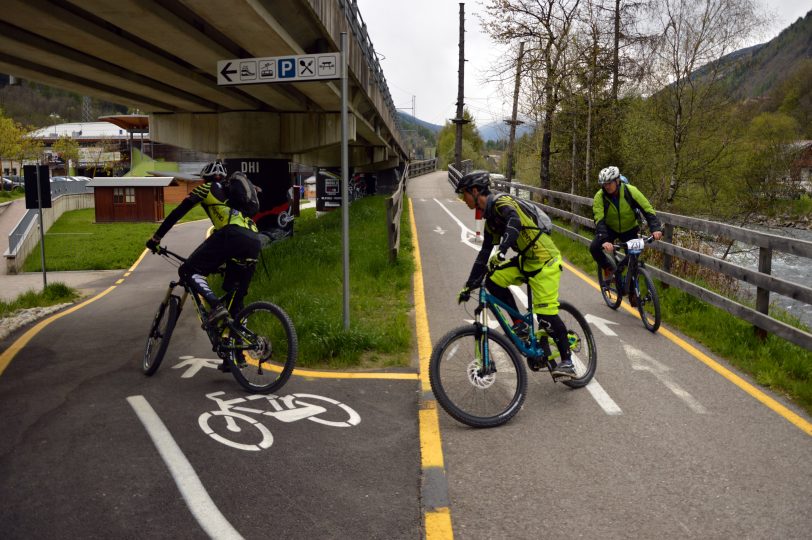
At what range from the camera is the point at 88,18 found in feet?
29.9

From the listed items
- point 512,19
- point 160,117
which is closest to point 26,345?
point 160,117

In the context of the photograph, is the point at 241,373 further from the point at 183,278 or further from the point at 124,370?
the point at 124,370

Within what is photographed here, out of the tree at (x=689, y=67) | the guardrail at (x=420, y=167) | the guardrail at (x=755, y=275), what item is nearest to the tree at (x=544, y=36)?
the tree at (x=689, y=67)

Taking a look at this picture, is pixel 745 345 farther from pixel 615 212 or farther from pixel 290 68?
pixel 290 68

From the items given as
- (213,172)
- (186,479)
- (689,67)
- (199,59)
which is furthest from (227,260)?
(689,67)

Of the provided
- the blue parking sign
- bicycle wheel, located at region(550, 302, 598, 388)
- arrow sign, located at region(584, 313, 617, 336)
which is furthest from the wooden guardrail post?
the blue parking sign

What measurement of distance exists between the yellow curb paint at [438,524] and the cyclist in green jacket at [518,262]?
5.76 feet

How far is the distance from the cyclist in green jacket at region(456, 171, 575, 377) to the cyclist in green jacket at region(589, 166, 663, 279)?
2.91 metres

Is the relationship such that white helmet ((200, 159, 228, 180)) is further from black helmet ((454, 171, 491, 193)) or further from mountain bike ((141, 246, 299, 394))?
black helmet ((454, 171, 491, 193))

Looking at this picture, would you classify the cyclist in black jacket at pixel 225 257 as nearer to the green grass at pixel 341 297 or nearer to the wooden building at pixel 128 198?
the green grass at pixel 341 297

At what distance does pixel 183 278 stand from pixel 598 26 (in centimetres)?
2425

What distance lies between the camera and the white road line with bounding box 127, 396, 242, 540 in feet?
11.3

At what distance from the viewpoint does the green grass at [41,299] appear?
12.6 meters

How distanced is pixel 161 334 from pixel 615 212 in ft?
18.1
